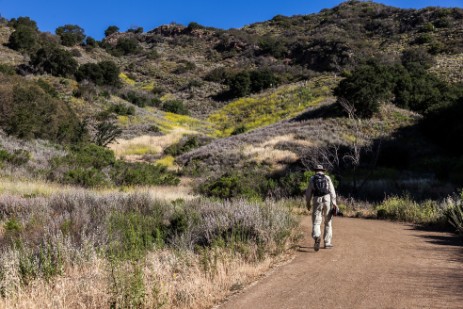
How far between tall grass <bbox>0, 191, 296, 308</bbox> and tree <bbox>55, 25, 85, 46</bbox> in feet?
187

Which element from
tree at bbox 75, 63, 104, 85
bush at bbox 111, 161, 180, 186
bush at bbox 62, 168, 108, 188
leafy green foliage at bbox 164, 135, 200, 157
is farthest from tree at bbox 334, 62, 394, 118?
tree at bbox 75, 63, 104, 85

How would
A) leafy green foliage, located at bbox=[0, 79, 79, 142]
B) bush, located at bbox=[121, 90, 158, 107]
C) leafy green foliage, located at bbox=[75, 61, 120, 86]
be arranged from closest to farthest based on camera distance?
leafy green foliage, located at bbox=[0, 79, 79, 142] → leafy green foliage, located at bbox=[75, 61, 120, 86] → bush, located at bbox=[121, 90, 158, 107]

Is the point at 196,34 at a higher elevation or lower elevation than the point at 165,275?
higher

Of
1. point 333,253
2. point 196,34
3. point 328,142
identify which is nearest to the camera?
point 333,253

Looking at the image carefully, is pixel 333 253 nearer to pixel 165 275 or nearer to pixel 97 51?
pixel 165 275

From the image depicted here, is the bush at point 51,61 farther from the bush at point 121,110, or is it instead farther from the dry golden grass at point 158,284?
the dry golden grass at point 158,284

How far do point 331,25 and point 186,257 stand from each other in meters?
81.7

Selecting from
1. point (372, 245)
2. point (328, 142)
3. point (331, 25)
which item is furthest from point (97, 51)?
point (372, 245)

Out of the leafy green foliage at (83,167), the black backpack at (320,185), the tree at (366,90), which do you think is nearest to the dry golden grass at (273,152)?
the tree at (366,90)

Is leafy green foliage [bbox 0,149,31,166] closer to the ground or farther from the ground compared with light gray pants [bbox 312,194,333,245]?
farther from the ground

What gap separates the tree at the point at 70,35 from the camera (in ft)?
193

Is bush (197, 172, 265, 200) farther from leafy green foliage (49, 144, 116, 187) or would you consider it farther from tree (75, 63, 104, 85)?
tree (75, 63, 104, 85)

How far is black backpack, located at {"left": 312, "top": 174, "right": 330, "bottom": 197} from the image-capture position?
756 cm

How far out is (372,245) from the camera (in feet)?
25.0
